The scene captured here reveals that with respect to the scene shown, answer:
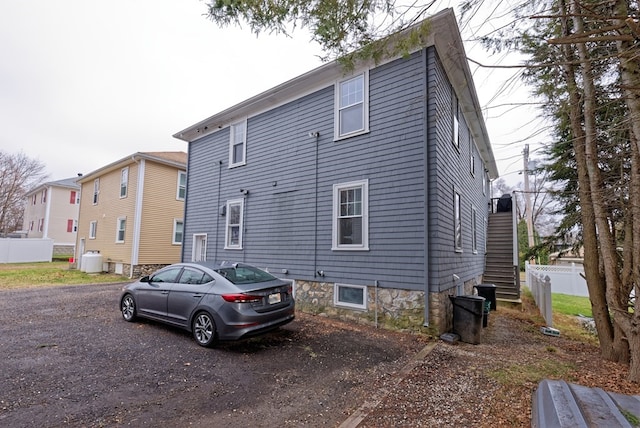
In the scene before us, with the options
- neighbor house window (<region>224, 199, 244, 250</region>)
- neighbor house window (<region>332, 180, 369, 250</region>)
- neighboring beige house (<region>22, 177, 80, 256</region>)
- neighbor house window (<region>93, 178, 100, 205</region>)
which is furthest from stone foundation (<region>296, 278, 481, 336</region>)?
neighboring beige house (<region>22, 177, 80, 256</region>)

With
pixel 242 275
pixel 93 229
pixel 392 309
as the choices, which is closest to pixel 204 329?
pixel 242 275

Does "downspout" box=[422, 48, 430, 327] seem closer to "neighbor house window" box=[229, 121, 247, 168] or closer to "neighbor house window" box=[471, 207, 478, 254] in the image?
"neighbor house window" box=[471, 207, 478, 254]

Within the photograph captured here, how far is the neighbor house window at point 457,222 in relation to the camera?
8.28m

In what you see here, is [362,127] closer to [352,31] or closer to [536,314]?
[352,31]

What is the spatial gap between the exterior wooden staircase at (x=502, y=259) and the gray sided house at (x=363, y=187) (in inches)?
51.5

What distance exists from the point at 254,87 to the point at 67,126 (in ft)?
82.7

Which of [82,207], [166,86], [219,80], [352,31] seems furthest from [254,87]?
[82,207]

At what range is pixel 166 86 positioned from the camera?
15281 mm

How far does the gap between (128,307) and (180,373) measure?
145 inches

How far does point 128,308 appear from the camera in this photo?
23.0 feet

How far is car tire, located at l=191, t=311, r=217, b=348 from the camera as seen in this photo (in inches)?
208

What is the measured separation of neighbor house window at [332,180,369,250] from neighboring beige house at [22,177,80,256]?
3053 centimetres

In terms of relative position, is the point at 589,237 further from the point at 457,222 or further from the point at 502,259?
the point at 502,259

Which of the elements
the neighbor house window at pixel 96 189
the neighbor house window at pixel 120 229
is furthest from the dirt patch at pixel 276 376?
the neighbor house window at pixel 96 189
